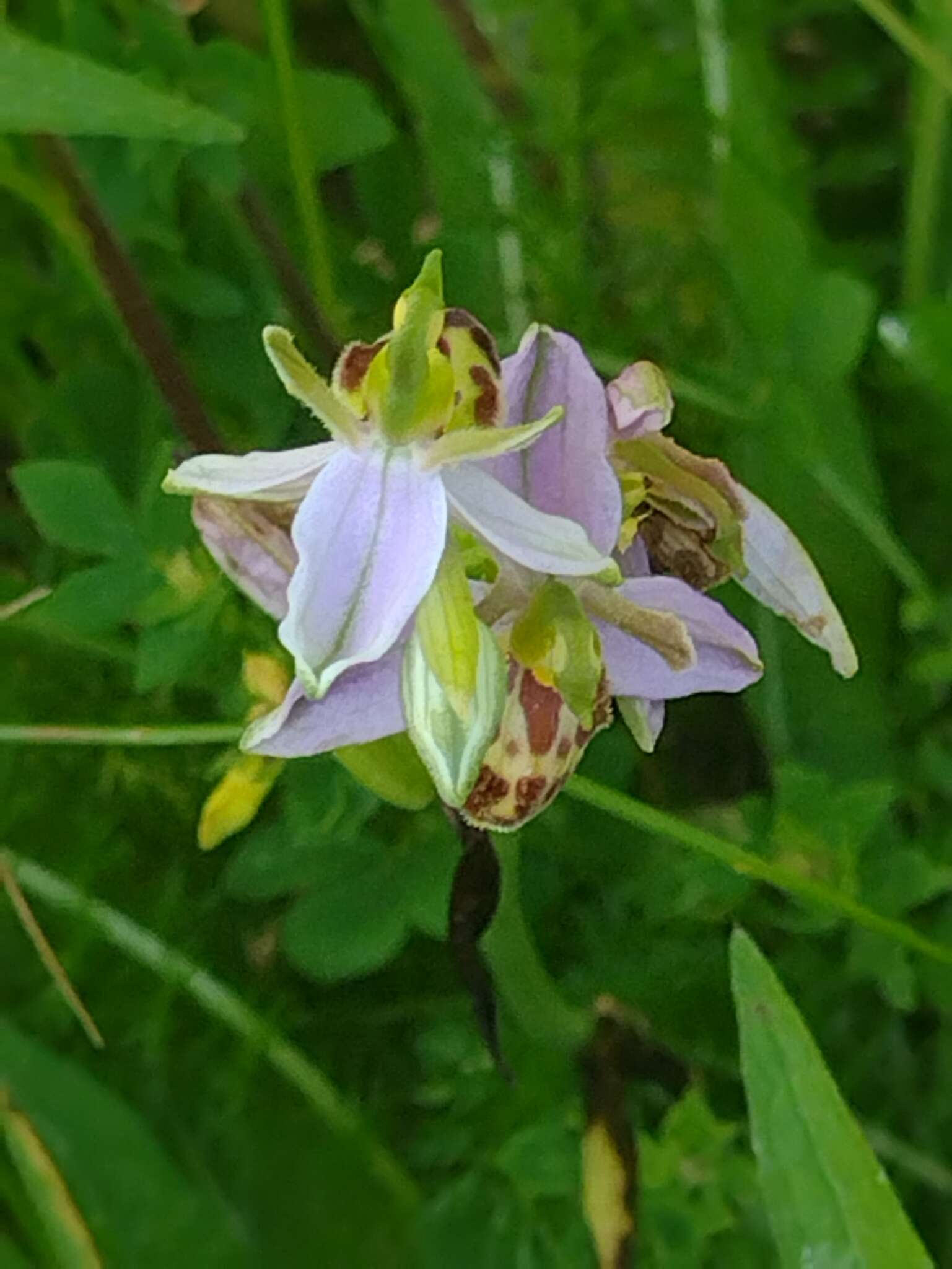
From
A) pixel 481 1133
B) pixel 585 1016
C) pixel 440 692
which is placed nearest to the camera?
pixel 440 692

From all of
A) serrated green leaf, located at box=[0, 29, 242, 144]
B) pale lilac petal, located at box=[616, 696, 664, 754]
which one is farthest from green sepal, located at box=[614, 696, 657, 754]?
serrated green leaf, located at box=[0, 29, 242, 144]

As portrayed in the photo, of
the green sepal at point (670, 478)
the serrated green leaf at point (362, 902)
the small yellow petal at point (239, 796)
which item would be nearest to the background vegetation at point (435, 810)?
the serrated green leaf at point (362, 902)

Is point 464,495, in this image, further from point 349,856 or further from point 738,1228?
point 738,1228

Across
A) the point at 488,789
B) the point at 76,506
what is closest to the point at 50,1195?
the point at 76,506

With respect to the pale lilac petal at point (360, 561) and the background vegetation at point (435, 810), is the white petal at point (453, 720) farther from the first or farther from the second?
the background vegetation at point (435, 810)

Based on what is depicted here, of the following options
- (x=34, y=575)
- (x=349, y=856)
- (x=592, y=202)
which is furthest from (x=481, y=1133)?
(x=592, y=202)

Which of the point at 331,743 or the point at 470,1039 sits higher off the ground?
the point at 331,743

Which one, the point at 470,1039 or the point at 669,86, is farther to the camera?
the point at 669,86

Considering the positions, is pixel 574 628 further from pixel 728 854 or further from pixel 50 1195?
pixel 50 1195
